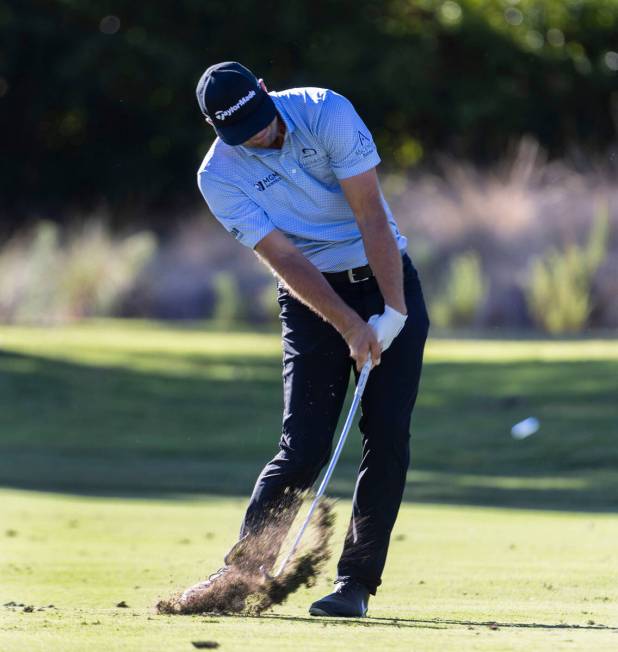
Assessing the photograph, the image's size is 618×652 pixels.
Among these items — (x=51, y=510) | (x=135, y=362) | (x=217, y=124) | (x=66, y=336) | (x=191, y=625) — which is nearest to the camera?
(x=191, y=625)

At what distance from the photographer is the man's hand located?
525 cm

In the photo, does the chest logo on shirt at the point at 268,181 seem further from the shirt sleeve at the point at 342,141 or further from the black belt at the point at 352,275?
the black belt at the point at 352,275

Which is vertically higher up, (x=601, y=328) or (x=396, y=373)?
(x=396, y=373)

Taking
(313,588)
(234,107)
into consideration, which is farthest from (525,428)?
(234,107)

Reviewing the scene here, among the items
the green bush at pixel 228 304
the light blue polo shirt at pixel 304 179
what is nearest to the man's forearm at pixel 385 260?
the light blue polo shirt at pixel 304 179

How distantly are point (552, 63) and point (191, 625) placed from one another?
83.6 ft

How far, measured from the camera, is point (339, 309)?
5.28 meters

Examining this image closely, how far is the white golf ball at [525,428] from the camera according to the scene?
13.9 meters

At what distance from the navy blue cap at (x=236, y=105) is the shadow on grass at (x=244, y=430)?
17.3 feet

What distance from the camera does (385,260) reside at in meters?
5.33

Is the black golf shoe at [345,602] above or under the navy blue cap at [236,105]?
under

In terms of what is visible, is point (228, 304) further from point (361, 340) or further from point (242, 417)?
point (361, 340)

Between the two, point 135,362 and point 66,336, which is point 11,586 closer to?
point 135,362

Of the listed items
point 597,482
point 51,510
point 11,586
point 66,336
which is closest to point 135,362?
point 66,336
